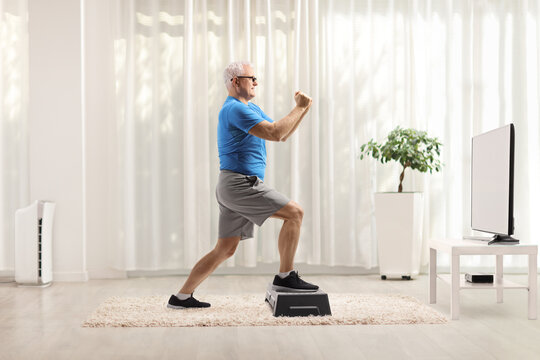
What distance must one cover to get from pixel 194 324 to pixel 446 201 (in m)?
2.76

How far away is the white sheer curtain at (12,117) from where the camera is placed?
4770 mm

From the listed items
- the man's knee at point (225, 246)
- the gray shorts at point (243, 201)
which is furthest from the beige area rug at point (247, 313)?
the gray shorts at point (243, 201)

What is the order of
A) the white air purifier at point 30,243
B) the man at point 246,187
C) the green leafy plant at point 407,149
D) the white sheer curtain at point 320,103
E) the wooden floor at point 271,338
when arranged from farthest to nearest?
the white sheer curtain at point 320,103 < the green leafy plant at point 407,149 < the white air purifier at point 30,243 < the man at point 246,187 < the wooden floor at point 271,338

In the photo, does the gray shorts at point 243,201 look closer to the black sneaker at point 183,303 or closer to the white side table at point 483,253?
the black sneaker at point 183,303

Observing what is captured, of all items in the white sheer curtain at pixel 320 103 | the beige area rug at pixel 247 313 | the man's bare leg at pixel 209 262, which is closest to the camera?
the beige area rug at pixel 247 313

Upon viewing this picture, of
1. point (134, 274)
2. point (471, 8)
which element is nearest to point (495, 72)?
point (471, 8)

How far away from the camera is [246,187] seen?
126 inches

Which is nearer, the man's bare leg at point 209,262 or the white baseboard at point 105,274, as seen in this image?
the man's bare leg at point 209,262

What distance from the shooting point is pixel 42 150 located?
4688mm

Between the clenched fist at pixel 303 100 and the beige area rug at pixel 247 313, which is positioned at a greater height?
the clenched fist at pixel 303 100

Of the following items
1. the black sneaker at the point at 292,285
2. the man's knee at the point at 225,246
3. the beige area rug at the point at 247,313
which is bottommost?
the beige area rug at the point at 247,313

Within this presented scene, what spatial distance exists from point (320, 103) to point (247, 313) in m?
2.22

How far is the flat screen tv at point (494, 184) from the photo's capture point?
3.06 meters

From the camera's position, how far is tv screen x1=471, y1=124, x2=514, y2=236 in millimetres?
3061
